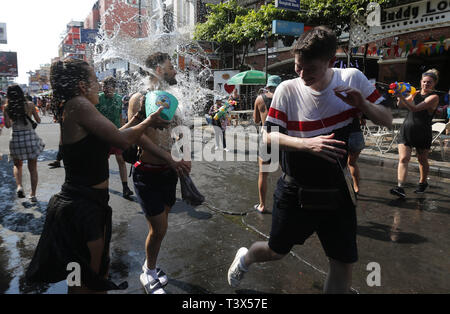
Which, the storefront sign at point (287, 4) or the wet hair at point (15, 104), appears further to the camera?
the storefront sign at point (287, 4)

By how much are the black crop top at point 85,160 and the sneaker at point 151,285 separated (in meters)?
1.01

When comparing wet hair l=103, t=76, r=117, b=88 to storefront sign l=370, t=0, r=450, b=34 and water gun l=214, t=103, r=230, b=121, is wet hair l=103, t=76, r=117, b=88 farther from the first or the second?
storefront sign l=370, t=0, r=450, b=34

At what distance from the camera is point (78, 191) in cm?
200

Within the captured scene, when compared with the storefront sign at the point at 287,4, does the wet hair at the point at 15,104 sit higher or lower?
lower

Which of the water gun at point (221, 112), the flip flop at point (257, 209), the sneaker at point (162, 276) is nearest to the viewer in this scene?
the sneaker at point (162, 276)

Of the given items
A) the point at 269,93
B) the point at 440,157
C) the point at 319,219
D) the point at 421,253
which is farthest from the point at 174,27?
the point at 440,157

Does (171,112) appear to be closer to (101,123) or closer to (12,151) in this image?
(101,123)

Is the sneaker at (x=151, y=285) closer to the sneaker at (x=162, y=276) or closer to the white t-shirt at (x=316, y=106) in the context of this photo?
the sneaker at (x=162, y=276)

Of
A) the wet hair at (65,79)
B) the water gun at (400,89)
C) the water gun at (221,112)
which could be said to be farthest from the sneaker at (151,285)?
the water gun at (221,112)

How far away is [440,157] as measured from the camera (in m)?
8.16

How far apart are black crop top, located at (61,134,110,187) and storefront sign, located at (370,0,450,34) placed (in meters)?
10.9

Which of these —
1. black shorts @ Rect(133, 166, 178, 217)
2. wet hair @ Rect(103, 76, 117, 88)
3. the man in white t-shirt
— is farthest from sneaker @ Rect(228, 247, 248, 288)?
wet hair @ Rect(103, 76, 117, 88)

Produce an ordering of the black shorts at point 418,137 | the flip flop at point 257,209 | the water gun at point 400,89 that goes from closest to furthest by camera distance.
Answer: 1. the flip flop at point 257,209
2. the water gun at point 400,89
3. the black shorts at point 418,137

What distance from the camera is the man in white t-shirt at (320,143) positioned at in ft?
6.04
